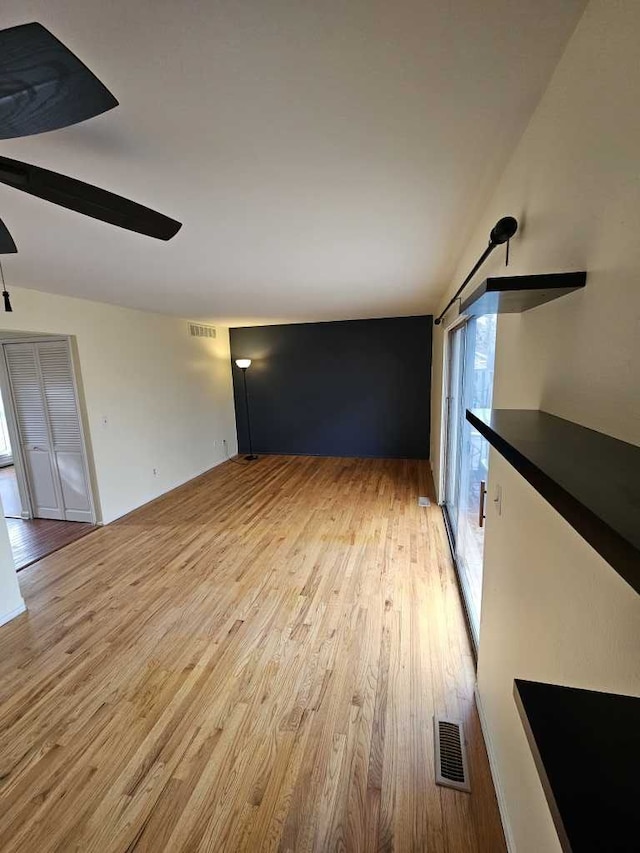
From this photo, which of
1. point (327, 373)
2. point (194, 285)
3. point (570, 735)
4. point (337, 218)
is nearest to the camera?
point (570, 735)

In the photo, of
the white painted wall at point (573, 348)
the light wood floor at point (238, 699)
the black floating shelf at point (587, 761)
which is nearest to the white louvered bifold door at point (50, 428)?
the light wood floor at point (238, 699)

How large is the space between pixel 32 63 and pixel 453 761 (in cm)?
256

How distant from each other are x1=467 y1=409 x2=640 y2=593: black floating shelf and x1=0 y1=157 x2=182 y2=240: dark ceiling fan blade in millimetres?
1335

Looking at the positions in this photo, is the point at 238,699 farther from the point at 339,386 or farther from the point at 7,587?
the point at 339,386

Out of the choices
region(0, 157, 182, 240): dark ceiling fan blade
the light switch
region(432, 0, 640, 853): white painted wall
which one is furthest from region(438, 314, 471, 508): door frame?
region(0, 157, 182, 240): dark ceiling fan blade

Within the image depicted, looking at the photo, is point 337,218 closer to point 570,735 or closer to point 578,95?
point 578,95

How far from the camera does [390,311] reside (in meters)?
5.27

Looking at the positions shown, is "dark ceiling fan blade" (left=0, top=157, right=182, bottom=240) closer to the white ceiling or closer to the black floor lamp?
the white ceiling

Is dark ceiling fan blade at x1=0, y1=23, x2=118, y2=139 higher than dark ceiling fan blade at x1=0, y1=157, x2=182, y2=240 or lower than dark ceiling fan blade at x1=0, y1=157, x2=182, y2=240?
higher

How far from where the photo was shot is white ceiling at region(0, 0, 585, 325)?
0.79 meters

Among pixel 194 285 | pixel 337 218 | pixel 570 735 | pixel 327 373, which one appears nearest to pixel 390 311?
pixel 327 373

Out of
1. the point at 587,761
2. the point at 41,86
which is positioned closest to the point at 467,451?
the point at 587,761

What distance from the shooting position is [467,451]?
2975mm

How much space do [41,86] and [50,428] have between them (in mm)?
4137
